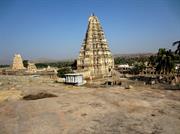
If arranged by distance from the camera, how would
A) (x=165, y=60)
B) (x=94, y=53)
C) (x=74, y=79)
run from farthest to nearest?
(x=94, y=53)
(x=165, y=60)
(x=74, y=79)

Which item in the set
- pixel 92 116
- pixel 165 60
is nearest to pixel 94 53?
pixel 165 60

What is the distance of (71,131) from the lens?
1335cm

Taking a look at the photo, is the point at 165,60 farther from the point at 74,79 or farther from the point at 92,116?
the point at 92,116

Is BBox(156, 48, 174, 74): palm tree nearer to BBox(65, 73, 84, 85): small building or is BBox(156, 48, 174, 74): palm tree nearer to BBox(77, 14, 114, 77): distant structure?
BBox(77, 14, 114, 77): distant structure

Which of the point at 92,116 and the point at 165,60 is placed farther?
the point at 165,60

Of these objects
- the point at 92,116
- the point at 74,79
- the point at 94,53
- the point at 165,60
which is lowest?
the point at 92,116

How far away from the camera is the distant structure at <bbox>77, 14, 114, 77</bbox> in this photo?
47.3 metres

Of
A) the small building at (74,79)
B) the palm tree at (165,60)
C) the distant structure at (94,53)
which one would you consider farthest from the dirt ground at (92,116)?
the distant structure at (94,53)

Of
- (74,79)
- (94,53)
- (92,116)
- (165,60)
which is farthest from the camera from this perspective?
(94,53)

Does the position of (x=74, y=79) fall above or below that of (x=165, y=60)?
below

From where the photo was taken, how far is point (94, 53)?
4747 cm

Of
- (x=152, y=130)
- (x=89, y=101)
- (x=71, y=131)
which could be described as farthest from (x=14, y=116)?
(x=152, y=130)

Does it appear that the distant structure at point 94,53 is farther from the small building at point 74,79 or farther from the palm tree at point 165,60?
the palm tree at point 165,60

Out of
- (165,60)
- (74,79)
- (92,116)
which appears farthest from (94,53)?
(92,116)
